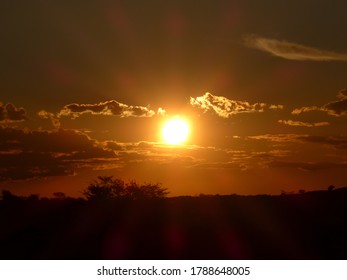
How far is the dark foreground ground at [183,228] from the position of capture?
18.6 m

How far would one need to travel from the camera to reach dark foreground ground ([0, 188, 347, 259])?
18.6m

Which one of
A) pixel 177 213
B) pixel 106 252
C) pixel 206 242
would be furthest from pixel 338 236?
pixel 106 252

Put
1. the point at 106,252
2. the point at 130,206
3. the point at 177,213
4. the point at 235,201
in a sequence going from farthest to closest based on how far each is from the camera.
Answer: the point at 235,201
the point at 130,206
the point at 177,213
the point at 106,252

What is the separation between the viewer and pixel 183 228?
2091cm

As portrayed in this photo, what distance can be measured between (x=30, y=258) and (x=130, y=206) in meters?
7.17

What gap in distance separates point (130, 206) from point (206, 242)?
6753 millimetres

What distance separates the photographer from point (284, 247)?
19047 mm
